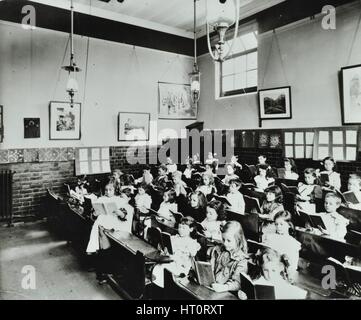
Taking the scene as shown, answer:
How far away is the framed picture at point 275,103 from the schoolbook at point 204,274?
5756 mm

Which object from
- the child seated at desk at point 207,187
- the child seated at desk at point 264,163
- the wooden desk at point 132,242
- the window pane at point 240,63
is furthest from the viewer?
the window pane at point 240,63

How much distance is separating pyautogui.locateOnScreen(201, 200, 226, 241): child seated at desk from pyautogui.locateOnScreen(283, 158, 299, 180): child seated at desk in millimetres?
3317

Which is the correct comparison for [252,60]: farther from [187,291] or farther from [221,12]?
[187,291]

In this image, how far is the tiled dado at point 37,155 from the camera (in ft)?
23.2

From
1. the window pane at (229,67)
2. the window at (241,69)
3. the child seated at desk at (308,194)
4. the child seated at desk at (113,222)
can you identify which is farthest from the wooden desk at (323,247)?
the window pane at (229,67)

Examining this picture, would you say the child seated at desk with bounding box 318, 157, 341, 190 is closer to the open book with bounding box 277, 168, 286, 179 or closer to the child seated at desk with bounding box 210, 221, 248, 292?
the open book with bounding box 277, 168, 286, 179

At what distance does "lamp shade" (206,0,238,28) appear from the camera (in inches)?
88.0

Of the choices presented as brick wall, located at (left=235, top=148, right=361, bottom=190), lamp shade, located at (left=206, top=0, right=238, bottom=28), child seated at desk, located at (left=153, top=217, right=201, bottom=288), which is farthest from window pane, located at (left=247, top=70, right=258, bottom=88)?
lamp shade, located at (left=206, top=0, right=238, bottom=28)

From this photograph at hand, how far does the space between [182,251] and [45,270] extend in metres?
2.30

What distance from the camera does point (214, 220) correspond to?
4078 millimetres

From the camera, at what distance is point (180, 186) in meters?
5.88

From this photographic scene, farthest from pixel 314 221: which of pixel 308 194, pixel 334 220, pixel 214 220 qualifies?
pixel 308 194

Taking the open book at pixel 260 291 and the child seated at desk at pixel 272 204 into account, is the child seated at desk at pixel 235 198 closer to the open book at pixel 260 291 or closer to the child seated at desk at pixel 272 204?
the child seated at desk at pixel 272 204

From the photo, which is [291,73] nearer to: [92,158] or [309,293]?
[92,158]
